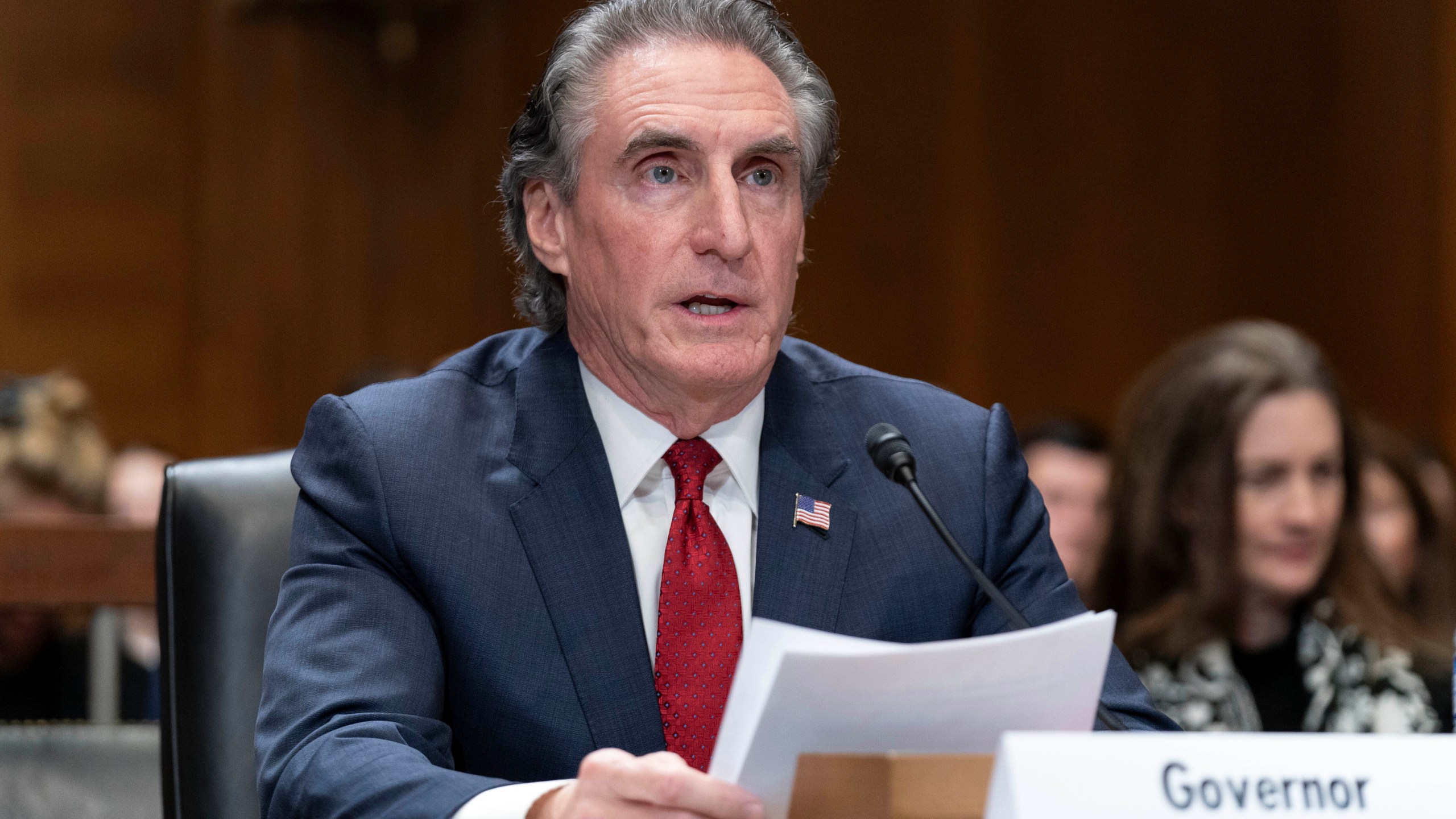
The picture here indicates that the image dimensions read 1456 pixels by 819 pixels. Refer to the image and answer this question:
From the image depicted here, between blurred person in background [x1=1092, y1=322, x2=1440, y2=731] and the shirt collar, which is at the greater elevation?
the shirt collar

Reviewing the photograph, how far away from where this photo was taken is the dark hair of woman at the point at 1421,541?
3.67 meters

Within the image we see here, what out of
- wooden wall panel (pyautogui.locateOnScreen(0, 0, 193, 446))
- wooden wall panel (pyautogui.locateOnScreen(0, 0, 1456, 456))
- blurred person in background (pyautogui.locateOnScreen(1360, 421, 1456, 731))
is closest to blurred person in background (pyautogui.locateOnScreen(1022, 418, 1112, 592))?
blurred person in background (pyautogui.locateOnScreen(1360, 421, 1456, 731))

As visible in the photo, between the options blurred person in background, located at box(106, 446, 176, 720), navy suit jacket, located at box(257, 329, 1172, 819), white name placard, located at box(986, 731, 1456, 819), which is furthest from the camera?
blurred person in background, located at box(106, 446, 176, 720)

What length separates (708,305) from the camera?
5.12 feet

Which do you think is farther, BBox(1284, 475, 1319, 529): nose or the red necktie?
BBox(1284, 475, 1319, 529): nose

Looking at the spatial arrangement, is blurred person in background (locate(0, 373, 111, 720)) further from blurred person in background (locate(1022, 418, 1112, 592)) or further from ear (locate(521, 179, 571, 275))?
blurred person in background (locate(1022, 418, 1112, 592))

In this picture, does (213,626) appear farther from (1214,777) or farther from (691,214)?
(1214,777)

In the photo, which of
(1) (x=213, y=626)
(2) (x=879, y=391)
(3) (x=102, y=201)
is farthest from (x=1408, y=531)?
(3) (x=102, y=201)

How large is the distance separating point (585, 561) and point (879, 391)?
44cm

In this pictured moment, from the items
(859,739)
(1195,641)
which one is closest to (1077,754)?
(859,739)

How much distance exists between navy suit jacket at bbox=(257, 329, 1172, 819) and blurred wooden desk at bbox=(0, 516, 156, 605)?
97cm

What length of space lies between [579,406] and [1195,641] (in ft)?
5.15

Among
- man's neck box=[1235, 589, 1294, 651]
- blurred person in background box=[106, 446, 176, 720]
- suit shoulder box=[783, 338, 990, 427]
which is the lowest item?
blurred person in background box=[106, 446, 176, 720]

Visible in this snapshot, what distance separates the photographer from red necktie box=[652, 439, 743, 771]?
1.47 meters
